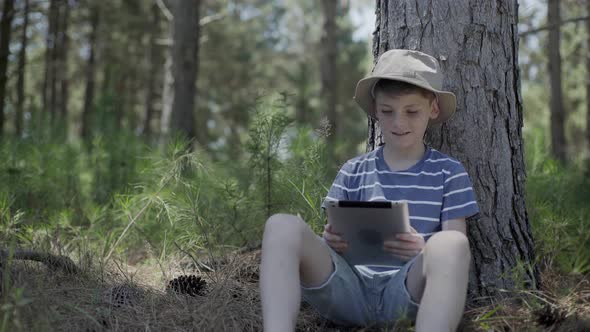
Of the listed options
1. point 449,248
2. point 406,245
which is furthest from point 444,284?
point 406,245

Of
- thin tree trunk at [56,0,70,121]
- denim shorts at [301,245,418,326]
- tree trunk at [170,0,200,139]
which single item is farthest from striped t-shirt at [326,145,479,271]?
thin tree trunk at [56,0,70,121]

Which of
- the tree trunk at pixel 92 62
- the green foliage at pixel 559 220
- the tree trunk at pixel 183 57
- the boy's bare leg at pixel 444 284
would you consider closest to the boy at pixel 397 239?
the boy's bare leg at pixel 444 284

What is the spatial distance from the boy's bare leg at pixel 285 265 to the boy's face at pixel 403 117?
22.1 inches

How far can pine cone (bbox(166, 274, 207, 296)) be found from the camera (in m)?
2.58

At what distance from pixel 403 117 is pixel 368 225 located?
51 centimetres

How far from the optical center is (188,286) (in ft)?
8.45

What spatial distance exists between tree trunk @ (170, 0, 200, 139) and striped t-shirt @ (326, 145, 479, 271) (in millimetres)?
4755

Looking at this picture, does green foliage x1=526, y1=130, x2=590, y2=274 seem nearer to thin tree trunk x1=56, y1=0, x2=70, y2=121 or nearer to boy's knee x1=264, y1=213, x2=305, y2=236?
boy's knee x1=264, y1=213, x2=305, y2=236

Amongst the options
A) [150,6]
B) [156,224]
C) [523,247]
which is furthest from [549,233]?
[150,6]

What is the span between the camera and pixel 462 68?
8.58 ft

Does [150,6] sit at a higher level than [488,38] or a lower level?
higher

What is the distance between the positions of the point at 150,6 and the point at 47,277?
12242 millimetres

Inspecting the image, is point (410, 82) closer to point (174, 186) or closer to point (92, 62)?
point (174, 186)

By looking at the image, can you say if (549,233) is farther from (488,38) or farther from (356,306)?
(356,306)
